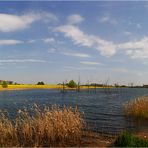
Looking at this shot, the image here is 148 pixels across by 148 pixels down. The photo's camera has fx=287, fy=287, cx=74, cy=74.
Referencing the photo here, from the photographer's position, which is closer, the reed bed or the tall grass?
the tall grass

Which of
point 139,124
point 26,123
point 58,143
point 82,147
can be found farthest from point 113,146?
point 139,124

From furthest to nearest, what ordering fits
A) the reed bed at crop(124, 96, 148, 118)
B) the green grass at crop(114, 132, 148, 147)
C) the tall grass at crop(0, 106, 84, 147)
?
the reed bed at crop(124, 96, 148, 118), the tall grass at crop(0, 106, 84, 147), the green grass at crop(114, 132, 148, 147)

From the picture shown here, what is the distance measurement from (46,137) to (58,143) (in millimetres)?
841

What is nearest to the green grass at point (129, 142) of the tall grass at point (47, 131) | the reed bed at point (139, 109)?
the tall grass at point (47, 131)

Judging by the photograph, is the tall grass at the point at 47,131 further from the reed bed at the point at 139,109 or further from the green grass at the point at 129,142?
the reed bed at the point at 139,109

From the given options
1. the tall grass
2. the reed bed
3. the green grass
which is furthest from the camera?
the reed bed

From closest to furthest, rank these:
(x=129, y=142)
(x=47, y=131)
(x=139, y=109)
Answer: (x=129, y=142) → (x=47, y=131) → (x=139, y=109)

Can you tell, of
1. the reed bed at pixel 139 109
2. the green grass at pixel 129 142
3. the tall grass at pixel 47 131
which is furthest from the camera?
the reed bed at pixel 139 109

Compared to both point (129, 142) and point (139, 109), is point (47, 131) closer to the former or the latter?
point (129, 142)

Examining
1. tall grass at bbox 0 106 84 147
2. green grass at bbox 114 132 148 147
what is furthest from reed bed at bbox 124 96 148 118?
green grass at bbox 114 132 148 147

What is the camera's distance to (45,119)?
52.9ft

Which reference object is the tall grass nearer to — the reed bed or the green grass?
the green grass

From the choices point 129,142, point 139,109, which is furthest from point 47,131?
point 139,109

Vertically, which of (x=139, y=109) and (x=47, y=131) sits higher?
(x=139, y=109)
